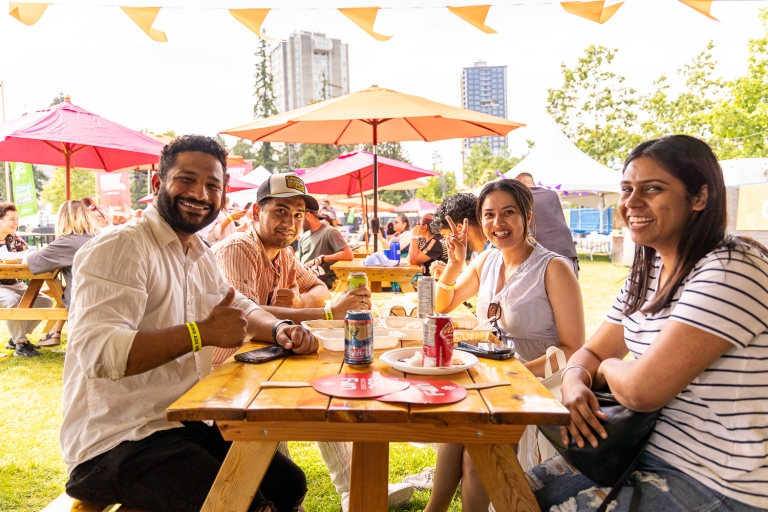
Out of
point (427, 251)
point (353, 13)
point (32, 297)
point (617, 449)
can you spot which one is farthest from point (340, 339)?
point (32, 297)

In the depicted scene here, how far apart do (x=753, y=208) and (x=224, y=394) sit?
35.2 feet

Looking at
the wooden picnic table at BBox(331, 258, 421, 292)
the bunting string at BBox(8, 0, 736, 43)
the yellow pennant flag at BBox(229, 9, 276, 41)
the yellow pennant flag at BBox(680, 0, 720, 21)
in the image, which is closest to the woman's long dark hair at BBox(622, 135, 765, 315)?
the yellow pennant flag at BBox(680, 0, 720, 21)

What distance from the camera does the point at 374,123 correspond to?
597 centimetres

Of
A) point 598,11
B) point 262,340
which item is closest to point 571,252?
point 598,11

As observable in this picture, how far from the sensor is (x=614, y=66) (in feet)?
79.4

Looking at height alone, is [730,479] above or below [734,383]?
below

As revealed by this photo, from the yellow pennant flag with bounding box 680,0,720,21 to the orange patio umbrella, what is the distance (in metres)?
1.86

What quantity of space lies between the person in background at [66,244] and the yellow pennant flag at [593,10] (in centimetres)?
497

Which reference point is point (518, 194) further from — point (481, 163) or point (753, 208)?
point (481, 163)

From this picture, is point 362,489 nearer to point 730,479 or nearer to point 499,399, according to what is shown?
point 499,399

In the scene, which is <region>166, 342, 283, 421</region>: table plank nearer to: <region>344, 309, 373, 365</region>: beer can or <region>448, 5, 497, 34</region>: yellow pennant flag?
<region>344, 309, 373, 365</region>: beer can

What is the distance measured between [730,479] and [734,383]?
24 cm

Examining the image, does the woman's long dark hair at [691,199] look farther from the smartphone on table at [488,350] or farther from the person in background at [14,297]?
the person in background at [14,297]

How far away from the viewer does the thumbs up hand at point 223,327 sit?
1857mm
